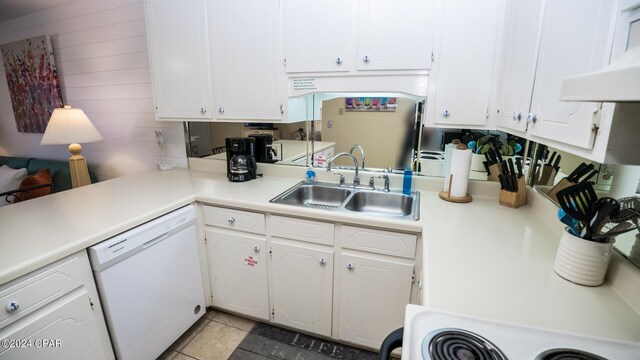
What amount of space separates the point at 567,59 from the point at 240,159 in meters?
1.87

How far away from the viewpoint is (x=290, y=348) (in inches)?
71.7

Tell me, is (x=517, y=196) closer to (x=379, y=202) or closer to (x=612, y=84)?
(x=379, y=202)

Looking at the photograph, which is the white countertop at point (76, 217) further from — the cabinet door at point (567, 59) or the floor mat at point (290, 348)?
the cabinet door at point (567, 59)

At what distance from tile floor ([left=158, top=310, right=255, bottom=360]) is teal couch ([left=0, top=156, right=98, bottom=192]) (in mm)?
2010

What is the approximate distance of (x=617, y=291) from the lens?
91 centimetres

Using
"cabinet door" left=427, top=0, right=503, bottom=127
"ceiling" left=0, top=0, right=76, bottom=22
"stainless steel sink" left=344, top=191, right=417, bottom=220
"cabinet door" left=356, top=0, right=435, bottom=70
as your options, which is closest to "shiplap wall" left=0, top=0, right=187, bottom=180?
"ceiling" left=0, top=0, right=76, bottom=22

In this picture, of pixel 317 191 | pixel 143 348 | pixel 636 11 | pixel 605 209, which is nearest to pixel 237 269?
pixel 143 348

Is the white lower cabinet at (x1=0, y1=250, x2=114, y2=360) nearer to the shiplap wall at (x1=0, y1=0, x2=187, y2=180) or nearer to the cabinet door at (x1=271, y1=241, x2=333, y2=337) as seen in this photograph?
the cabinet door at (x1=271, y1=241, x2=333, y2=337)

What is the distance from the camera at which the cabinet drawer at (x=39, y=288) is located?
41.5 inches

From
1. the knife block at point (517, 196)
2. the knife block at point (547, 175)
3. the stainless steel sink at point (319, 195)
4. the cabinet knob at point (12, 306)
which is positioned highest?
the knife block at point (547, 175)

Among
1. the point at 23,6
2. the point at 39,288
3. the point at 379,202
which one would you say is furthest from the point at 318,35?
the point at 23,6

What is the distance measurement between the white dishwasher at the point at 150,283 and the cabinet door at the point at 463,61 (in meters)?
1.64

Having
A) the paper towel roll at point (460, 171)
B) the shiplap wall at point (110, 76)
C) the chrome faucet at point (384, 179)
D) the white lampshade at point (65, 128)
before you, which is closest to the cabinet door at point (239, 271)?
the chrome faucet at point (384, 179)

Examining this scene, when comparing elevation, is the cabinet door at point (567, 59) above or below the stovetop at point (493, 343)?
above
